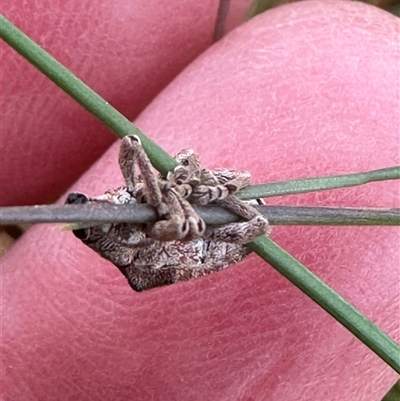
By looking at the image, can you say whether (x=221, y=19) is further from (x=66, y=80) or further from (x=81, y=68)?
(x=66, y=80)

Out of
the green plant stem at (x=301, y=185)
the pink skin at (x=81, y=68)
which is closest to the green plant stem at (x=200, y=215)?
the green plant stem at (x=301, y=185)

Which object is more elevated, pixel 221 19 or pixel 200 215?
pixel 221 19

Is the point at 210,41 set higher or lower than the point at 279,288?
higher

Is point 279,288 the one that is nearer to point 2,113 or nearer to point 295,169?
point 295,169

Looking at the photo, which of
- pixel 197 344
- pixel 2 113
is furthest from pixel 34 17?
pixel 197 344

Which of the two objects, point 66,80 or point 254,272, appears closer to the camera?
point 66,80

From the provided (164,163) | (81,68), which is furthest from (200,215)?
(81,68)

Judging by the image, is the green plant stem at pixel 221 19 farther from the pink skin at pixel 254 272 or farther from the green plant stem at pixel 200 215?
the green plant stem at pixel 200 215
